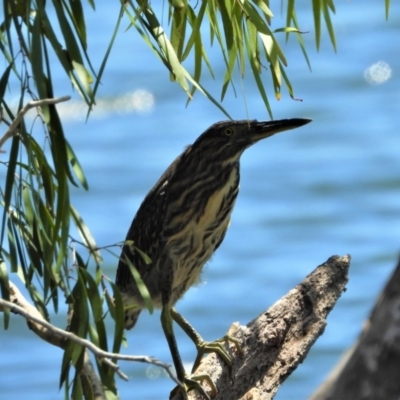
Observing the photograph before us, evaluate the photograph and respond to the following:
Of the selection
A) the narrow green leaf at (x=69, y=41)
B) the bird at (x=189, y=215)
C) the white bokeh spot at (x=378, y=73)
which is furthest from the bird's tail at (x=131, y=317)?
the white bokeh spot at (x=378, y=73)

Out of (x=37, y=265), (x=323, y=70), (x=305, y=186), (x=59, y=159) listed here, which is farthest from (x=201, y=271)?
(x=323, y=70)

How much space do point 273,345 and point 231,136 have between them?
47cm

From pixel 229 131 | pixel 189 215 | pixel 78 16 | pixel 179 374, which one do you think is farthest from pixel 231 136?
pixel 78 16

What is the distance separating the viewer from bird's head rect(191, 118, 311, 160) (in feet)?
9.22

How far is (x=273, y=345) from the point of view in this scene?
277 centimetres

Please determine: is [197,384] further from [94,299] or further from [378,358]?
[378,358]

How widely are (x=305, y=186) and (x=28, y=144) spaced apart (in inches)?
243

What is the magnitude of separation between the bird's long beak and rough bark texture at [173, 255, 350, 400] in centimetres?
34

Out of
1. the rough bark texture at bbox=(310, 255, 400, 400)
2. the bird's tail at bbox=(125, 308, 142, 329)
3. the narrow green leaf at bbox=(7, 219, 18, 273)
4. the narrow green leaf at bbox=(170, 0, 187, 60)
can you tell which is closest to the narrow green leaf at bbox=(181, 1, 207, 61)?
the narrow green leaf at bbox=(170, 0, 187, 60)

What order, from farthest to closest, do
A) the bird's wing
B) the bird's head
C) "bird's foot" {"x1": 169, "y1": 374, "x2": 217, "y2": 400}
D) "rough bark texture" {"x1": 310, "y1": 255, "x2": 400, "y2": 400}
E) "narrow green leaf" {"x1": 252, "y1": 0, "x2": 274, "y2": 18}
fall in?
the bird's wing
the bird's head
"bird's foot" {"x1": 169, "y1": 374, "x2": 217, "y2": 400}
"narrow green leaf" {"x1": 252, "y1": 0, "x2": 274, "y2": 18}
"rough bark texture" {"x1": 310, "y1": 255, "x2": 400, "y2": 400}

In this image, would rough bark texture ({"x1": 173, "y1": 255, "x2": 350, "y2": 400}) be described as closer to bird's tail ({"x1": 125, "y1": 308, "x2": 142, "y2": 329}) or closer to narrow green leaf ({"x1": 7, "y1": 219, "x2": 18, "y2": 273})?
bird's tail ({"x1": 125, "y1": 308, "x2": 142, "y2": 329})

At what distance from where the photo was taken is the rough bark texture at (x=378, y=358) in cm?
138

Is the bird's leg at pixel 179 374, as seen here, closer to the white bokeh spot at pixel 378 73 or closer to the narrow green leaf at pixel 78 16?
the narrow green leaf at pixel 78 16

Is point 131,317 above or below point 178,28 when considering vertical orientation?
below
